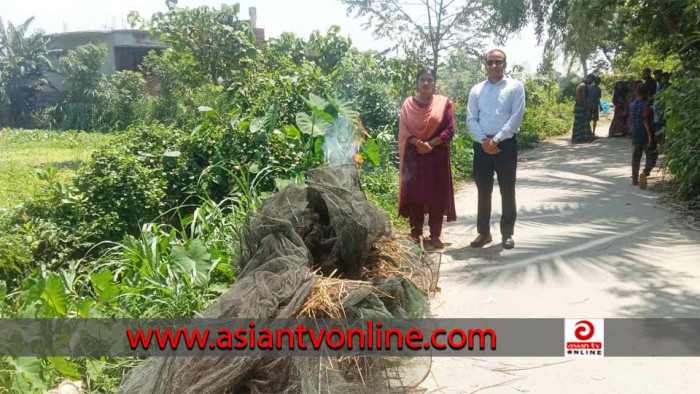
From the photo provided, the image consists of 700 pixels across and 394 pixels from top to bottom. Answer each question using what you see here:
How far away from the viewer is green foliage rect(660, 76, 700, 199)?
23.6 ft

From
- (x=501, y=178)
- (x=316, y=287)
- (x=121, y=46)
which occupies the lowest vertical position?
(x=316, y=287)

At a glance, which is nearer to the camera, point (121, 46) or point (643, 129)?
point (643, 129)

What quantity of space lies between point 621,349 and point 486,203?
253 cm

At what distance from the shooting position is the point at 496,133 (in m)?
5.50

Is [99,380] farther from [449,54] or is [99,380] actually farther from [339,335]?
[449,54]

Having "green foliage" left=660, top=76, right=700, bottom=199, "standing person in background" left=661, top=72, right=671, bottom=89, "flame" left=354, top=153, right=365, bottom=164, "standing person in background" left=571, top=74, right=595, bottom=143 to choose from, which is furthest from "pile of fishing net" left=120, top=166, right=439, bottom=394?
"standing person in background" left=571, top=74, right=595, bottom=143

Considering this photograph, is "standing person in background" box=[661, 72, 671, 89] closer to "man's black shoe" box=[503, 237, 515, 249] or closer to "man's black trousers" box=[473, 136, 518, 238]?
"man's black trousers" box=[473, 136, 518, 238]

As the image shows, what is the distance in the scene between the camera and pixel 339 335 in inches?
125

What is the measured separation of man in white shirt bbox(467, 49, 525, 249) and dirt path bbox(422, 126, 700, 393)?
33 cm

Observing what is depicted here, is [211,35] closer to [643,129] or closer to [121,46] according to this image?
[643,129]

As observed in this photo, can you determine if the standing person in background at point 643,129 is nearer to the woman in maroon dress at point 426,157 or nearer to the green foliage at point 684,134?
the green foliage at point 684,134

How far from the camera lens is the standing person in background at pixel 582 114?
15.0m

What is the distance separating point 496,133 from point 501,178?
1.49ft

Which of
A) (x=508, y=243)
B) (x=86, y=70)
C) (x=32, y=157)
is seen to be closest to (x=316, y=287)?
(x=508, y=243)
